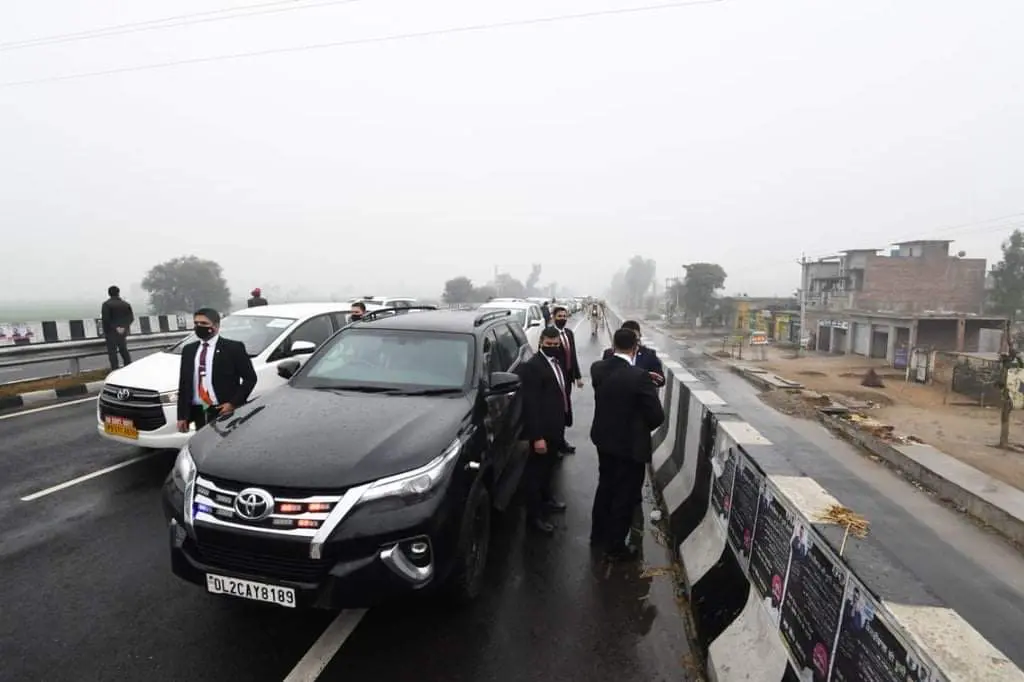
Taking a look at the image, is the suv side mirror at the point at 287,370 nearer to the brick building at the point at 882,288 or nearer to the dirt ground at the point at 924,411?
the dirt ground at the point at 924,411

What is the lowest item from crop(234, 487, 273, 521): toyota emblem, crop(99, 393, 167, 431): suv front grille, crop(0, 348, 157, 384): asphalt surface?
crop(0, 348, 157, 384): asphalt surface

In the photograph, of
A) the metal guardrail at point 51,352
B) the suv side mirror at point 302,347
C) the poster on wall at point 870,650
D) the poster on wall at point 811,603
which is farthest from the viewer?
the metal guardrail at point 51,352

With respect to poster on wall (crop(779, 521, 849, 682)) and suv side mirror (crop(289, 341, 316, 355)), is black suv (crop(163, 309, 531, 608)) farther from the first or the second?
suv side mirror (crop(289, 341, 316, 355))

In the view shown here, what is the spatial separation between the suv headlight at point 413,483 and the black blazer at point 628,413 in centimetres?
139

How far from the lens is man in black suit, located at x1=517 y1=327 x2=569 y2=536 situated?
445 cm

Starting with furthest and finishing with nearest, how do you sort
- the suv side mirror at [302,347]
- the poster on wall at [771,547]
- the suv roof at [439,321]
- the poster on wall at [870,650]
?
the suv side mirror at [302,347] → the suv roof at [439,321] → the poster on wall at [771,547] → the poster on wall at [870,650]

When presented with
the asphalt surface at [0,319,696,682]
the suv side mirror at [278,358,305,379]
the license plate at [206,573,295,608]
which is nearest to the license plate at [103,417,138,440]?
the asphalt surface at [0,319,696,682]

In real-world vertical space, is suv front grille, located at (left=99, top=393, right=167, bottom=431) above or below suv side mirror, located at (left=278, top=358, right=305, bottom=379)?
below

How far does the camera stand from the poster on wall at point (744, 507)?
2.99 metres

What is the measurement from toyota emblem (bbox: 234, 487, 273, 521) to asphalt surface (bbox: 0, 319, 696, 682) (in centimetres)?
80

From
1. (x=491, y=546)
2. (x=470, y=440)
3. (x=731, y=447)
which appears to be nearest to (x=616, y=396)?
(x=731, y=447)

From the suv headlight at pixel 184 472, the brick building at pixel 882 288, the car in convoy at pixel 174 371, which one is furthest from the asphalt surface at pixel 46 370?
the brick building at pixel 882 288

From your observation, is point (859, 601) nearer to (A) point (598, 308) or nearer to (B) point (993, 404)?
(A) point (598, 308)

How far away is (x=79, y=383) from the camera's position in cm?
1041
